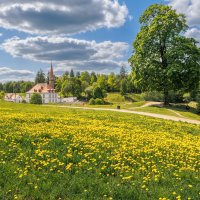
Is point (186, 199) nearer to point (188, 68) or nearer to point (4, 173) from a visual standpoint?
point (4, 173)

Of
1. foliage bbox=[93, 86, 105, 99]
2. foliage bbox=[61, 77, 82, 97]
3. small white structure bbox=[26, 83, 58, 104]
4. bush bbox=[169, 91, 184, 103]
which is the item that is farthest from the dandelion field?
small white structure bbox=[26, 83, 58, 104]

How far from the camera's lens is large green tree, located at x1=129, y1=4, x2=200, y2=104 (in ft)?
148

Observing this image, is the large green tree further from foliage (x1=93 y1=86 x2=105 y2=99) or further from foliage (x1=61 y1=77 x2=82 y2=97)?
foliage (x1=61 y1=77 x2=82 y2=97)

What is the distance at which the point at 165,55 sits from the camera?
152 feet

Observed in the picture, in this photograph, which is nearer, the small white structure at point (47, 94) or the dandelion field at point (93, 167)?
the dandelion field at point (93, 167)

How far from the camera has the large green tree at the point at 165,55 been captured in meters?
45.1

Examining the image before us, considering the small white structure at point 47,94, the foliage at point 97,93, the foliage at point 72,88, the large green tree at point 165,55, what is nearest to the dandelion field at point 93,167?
the large green tree at point 165,55

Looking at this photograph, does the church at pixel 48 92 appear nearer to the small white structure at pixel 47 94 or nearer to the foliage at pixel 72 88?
the small white structure at pixel 47 94

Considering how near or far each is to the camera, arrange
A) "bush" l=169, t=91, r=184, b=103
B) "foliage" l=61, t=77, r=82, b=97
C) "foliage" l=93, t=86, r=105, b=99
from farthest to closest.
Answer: "foliage" l=61, t=77, r=82, b=97
"foliage" l=93, t=86, r=105, b=99
"bush" l=169, t=91, r=184, b=103

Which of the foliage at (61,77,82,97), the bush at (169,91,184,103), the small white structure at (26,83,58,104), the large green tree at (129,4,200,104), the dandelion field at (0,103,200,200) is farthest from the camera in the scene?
the small white structure at (26,83,58,104)

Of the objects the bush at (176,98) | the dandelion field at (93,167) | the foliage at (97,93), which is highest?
the foliage at (97,93)

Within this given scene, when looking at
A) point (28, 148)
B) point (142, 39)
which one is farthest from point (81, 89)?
point (28, 148)

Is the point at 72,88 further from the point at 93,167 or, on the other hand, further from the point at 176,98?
the point at 93,167

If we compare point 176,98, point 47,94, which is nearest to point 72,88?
point 47,94
